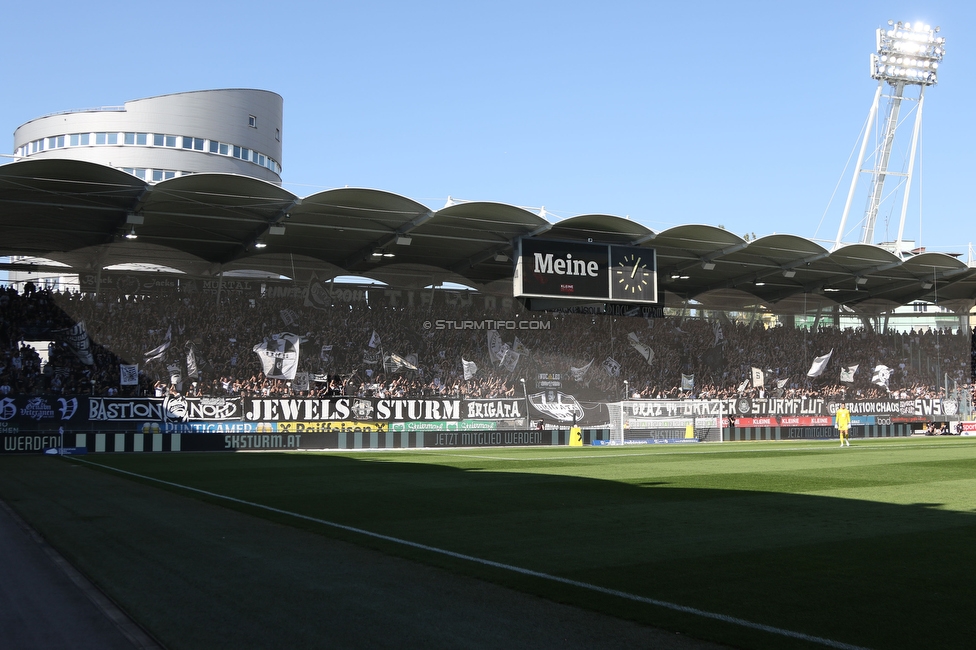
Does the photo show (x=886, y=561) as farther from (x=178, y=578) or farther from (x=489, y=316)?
(x=489, y=316)

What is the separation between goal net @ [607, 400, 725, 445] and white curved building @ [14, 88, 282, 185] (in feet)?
140

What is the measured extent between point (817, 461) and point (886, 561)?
16.8m

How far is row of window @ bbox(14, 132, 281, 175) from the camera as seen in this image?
71.7 metres

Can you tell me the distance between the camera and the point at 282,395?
40625mm

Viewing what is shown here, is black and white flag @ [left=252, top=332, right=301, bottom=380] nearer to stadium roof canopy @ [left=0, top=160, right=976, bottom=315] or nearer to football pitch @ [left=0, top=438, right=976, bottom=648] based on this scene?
stadium roof canopy @ [left=0, top=160, right=976, bottom=315]

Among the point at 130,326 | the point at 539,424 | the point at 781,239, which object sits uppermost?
the point at 781,239

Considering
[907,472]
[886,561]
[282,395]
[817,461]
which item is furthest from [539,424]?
Answer: [886,561]

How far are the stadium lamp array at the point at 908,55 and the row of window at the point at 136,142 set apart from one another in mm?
54004

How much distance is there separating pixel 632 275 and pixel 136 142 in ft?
165

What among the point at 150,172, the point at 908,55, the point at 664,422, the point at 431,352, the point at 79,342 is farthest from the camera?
the point at 150,172

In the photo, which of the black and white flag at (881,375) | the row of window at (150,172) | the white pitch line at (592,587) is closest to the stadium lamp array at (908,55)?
the black and white flag at (881,375)

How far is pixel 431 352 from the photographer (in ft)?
155

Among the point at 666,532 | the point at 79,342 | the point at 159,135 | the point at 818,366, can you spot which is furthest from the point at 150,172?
the point at 666,532

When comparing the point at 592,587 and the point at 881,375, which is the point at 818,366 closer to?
the point at 881,375
